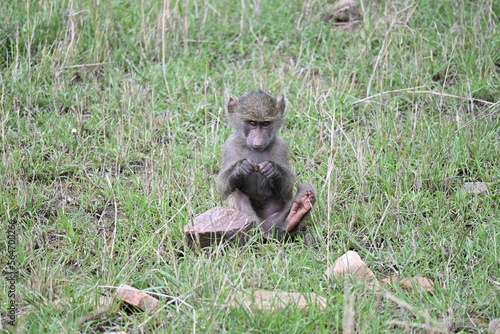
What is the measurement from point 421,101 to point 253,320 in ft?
12.9

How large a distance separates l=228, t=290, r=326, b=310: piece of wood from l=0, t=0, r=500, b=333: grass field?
0.23 ft

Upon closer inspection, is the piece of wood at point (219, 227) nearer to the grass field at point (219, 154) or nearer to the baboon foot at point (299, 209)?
the grass field at point (219, 154)

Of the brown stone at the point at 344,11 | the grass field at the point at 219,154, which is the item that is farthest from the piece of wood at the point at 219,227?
the brown stone at the point at 344,11

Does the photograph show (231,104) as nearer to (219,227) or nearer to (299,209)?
(299,209)

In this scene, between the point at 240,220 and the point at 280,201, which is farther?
the point at 280,201

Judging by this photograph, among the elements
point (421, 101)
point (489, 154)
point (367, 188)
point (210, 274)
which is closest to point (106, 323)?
point (210, 274)

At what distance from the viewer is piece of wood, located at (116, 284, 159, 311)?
4.09 metres

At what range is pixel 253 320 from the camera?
151 inches

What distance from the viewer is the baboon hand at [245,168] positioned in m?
5.18

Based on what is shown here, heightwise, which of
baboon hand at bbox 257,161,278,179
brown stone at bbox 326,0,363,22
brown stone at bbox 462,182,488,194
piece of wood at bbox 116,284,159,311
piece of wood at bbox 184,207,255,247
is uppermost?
brown stone at bbox 326,0,363,22

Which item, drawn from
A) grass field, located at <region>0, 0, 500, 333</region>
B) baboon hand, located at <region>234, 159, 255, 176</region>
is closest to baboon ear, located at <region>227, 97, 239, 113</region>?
baboon hand, located at <region>234, 159, 255, 176</region>

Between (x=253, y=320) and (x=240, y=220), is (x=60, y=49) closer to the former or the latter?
(x=240, y=220)

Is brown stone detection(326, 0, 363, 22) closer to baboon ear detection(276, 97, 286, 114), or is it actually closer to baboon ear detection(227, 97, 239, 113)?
baboon ear detection(276, 97, 286, 114)

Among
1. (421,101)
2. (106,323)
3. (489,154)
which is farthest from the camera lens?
(421,101)
